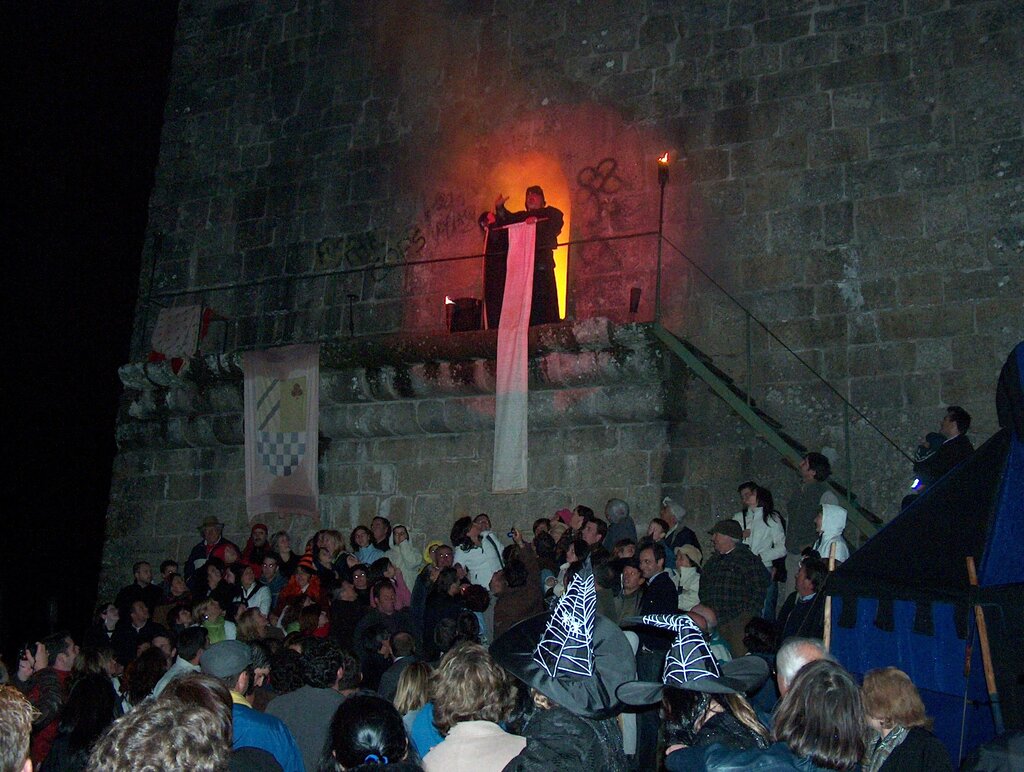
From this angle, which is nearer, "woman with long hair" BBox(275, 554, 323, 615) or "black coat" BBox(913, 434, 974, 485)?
"black coat" BBox(913, 434, 974, 485)

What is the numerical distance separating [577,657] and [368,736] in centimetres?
70

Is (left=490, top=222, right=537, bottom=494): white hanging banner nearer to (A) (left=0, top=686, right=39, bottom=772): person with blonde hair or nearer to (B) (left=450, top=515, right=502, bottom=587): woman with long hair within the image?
(B) (left=450, top=515, right=502, bottom=587): woman with long hair

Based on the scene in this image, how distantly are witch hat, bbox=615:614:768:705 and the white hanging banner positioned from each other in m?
7.18

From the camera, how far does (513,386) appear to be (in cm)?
1105

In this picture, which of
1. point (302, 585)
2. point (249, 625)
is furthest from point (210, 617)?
point (302, 585)

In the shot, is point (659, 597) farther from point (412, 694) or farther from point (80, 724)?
point (80, 724)

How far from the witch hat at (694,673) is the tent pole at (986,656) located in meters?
1.86

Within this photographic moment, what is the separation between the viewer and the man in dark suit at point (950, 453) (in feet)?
25.8

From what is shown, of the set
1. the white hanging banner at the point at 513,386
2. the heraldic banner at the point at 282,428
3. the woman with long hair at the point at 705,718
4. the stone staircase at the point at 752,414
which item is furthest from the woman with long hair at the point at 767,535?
the woman with long hair at the point at 705,718

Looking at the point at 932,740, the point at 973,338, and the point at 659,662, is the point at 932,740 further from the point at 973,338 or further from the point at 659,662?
the point at 973,338

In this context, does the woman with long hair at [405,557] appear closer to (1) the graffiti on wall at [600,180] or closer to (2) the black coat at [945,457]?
(1) the graffiti on wall at [600,180]

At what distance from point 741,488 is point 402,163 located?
6.00 meters

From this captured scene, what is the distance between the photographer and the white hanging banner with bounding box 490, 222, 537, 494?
11.0 metres

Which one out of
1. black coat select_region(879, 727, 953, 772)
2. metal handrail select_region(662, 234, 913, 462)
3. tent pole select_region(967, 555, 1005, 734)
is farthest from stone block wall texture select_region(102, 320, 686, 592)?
black coat select_region(879, 727, 953, 772)
